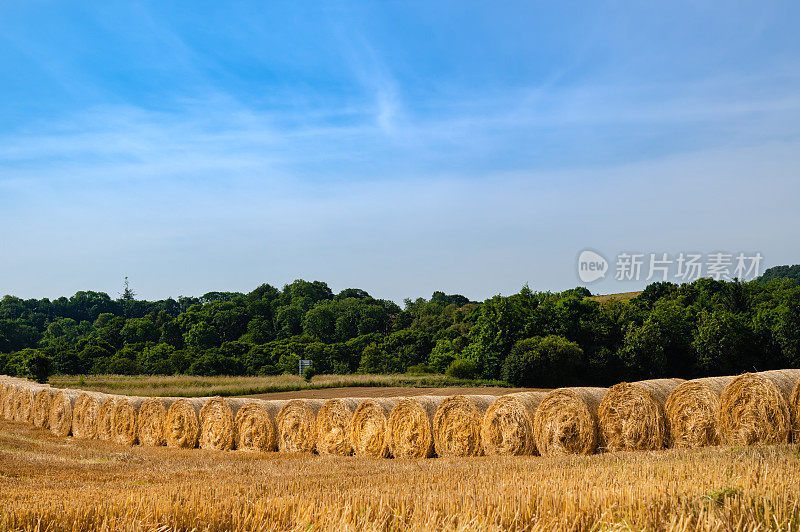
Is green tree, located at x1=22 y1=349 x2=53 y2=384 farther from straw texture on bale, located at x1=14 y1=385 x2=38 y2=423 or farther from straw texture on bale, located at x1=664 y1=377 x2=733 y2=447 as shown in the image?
straw texture on bale, located at x1=664 y1=377 x2=733 y2=447

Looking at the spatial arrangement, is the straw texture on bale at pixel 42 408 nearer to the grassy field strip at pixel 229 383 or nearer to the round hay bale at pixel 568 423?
the grassy field strip at pixel 229 383

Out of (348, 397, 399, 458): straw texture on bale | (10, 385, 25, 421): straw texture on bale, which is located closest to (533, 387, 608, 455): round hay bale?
(348, 397, 399, 458): straw texture on bale

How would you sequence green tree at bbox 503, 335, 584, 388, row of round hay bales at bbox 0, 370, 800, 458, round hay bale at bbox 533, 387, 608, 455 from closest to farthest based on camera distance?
row of round hay bales at bbox 0, 370, 800, 458 < round hay bale at bbox 533, 387, 608, 455 < green tree at bbox 503, 335, 584, 388

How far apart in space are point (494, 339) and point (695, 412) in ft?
118

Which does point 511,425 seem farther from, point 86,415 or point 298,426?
point 86,415

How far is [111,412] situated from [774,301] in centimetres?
5997

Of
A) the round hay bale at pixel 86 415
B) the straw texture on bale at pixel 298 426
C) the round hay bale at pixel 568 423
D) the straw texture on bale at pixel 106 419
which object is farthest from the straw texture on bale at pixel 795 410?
the round hay bale at pixel 86 415

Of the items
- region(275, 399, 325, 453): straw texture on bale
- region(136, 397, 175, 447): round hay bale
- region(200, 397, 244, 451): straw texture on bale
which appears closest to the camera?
region(275, 399, 325, 453): straw texture on bale

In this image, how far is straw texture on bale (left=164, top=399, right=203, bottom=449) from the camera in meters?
19.1

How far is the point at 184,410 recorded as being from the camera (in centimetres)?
1942

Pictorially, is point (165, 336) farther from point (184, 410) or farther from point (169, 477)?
point (169, 477)

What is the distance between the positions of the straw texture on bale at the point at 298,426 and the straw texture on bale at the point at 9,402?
18051mm

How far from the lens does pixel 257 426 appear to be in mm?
18000

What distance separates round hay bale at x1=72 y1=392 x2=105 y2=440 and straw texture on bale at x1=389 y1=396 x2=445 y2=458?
11992 mm
